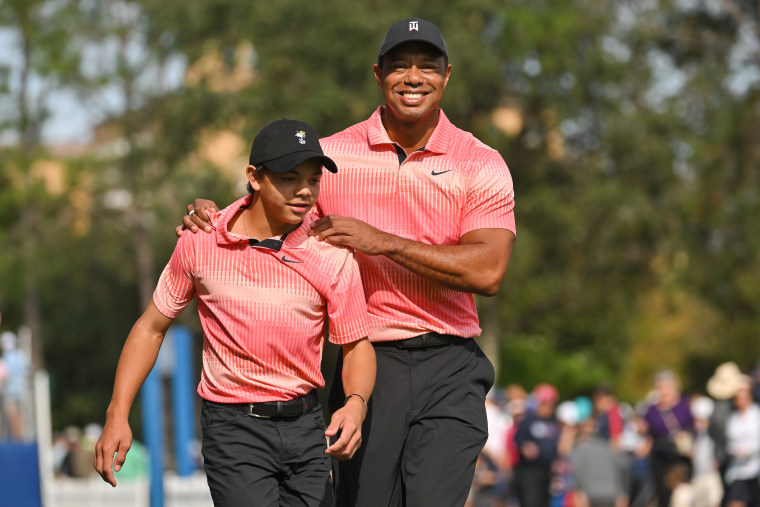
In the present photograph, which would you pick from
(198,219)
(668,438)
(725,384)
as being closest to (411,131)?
(198,219)

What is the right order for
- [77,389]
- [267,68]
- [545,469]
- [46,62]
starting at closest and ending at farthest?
1. [545,469]
2. [267,68]
3. [46,62]
4. [77,389]

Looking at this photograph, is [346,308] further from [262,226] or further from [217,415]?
[217,415]

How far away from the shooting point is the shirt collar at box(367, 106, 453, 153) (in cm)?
550

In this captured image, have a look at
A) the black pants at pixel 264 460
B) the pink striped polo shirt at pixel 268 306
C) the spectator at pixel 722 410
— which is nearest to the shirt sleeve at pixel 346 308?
the pink striped polo shirt at pixel 268 306

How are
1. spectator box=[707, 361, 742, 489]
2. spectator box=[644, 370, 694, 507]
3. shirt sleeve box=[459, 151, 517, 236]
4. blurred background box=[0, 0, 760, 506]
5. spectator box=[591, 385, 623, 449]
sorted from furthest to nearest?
blurred background box=[0, 0, 760, 506], spectator box=[591, 385, 623, 449], spectator box=[644, 370, 694, 507], spectator box=[707, 361, 742, 489], shirt sleeve box=[459, 151, 517, 236]

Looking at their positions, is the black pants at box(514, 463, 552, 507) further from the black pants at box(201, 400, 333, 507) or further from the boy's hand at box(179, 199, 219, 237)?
the boy's hand at box(179, 199, 219, 237)

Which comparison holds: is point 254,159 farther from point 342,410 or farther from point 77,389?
point 77,389

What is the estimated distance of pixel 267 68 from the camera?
3406 cm

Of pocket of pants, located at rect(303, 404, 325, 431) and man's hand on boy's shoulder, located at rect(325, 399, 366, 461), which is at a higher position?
man's hand on boy's shoulder, located at rect(325, 399, 366, 461)

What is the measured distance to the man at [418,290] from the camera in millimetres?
5387

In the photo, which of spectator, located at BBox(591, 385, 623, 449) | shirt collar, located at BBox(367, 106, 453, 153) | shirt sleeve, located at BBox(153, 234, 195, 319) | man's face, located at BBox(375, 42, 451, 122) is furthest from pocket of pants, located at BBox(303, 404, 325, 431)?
spectator, located at BBox(591, 385, 623, 449)

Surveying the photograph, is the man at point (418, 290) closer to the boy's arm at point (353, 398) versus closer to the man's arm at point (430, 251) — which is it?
the man's arm at point (430, 251)

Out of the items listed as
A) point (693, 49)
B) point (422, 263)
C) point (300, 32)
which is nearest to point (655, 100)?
point (693, 49)

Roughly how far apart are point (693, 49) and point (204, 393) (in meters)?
32.2
